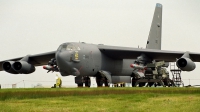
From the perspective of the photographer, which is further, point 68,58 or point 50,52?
point 50,52

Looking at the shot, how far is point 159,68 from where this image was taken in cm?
4031

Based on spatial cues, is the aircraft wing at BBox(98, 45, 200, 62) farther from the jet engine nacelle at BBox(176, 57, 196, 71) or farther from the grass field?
the grass field

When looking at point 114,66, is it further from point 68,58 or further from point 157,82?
point 68,58

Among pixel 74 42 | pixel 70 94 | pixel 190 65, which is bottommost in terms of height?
pixel 70 94

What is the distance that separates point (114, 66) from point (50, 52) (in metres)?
7.32

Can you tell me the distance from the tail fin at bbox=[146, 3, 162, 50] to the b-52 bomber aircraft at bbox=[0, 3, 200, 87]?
22.3 ft

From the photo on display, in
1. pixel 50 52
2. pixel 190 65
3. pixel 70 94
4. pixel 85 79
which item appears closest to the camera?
pixel 70 94

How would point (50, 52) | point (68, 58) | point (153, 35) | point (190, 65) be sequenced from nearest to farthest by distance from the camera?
1. point (190, 65)
2. point (68, 58)
3. point (50, 52)
4. point (153, 35)

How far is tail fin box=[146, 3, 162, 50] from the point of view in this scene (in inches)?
2019

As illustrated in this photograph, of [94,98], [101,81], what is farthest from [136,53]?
[94,98]

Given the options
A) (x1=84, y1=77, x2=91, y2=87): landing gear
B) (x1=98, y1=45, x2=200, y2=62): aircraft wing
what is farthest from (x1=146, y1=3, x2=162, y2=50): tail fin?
Result: (x1=84, y1=77, x2=91, y2=87): landing gear

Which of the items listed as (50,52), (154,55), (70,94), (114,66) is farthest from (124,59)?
(70,94)

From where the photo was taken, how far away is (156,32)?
52.0 metres

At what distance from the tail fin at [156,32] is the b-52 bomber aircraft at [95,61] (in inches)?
267
